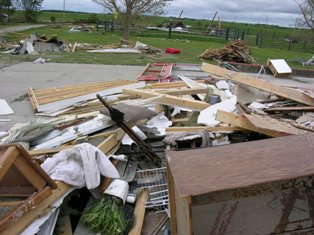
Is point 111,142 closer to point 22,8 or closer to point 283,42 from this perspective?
point 283,42

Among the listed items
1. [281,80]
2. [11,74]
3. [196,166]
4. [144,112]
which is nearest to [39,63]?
[11,74]

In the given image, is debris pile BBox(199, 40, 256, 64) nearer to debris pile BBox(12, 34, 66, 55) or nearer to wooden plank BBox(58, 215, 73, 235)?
debris pile BBox(12, 34, 66, 55)

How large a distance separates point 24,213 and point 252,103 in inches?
160

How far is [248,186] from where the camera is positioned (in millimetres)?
2299

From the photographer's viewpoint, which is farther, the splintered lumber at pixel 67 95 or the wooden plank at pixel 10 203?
the splintered lumber at pixel 67 95

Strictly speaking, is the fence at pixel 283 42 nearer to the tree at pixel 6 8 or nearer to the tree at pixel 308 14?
the tree at pixel 308 14

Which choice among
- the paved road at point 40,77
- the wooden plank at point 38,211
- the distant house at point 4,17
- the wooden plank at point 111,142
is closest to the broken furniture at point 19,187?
the wooden plank at point 38,211

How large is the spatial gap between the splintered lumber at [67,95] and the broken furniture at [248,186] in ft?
13.1

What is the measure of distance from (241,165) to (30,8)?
51294 mm

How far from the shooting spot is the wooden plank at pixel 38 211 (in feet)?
8.42

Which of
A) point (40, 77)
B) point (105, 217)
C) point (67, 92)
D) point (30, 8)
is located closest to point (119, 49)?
point (40, 77)

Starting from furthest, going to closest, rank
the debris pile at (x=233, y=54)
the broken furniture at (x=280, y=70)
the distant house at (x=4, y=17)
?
the distant house at (x=4, y=17), the debris pile at (x=233, y=54), the broken furniture at (x=280, y=70)

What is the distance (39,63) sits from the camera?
505 inches

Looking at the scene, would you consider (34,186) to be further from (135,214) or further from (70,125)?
(70,125)
